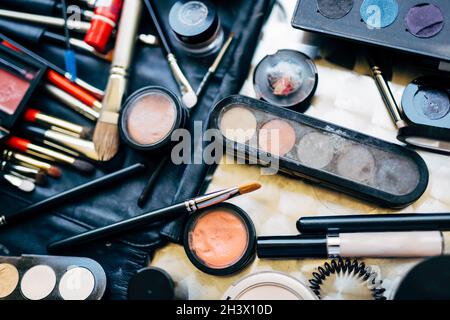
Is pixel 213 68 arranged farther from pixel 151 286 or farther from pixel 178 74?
pixel 151 286

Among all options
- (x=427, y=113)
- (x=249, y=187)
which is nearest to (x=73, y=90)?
(x=249, y=187)

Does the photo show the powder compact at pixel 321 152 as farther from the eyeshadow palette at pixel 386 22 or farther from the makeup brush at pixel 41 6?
the makeup brush at pixel 41 6

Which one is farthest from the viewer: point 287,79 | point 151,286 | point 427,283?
point 287,79

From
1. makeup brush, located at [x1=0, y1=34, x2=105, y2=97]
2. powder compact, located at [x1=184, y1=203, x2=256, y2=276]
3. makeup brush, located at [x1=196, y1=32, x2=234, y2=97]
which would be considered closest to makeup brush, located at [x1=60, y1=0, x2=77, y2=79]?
makeup brush, located at [x1=0, y1=34, x2=105, y2=97]

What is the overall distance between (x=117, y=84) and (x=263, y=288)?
1.40ft

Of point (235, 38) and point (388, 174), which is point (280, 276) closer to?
point (388, 174)

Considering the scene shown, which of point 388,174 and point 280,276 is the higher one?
point 388,174

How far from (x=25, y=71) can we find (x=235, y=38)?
1.20 feet

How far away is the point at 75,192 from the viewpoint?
944 millimetres

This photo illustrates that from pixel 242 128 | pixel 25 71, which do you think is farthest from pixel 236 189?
pixel 25 71

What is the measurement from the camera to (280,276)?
81 centimetres

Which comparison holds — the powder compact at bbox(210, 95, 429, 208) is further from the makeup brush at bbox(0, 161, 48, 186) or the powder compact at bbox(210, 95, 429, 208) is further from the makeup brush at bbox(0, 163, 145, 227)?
the makeup brush at bbox(0, 161, 48, 186)

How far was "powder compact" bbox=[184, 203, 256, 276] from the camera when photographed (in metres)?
0.87

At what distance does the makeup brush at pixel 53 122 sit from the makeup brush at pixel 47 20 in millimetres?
158
